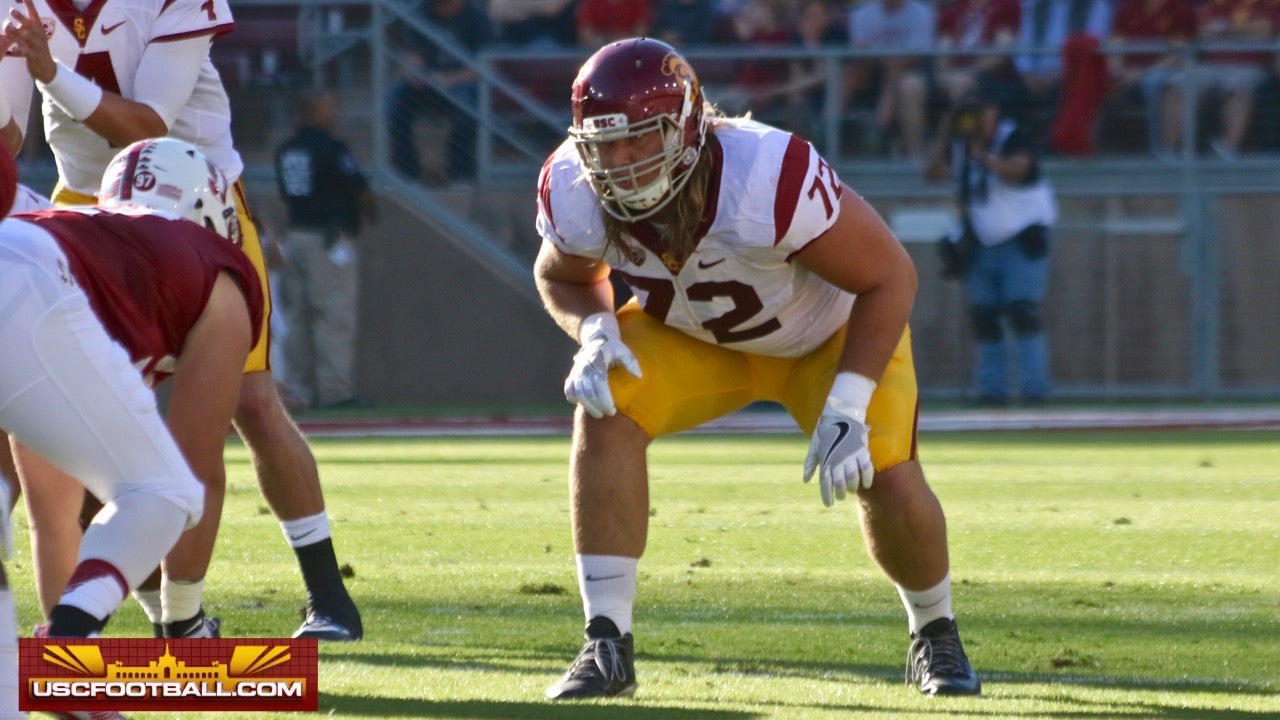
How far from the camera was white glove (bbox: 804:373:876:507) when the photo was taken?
12.7 feet

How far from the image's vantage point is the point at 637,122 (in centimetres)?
384

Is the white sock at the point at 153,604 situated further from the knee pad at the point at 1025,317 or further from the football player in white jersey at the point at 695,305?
the knee pad at the point at 1025,317

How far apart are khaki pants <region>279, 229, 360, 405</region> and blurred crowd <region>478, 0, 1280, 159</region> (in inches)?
91.9

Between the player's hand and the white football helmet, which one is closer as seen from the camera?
the white football helmet

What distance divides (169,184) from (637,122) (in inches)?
35.5

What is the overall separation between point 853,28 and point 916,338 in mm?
2358

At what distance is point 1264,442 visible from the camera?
993 centimetres

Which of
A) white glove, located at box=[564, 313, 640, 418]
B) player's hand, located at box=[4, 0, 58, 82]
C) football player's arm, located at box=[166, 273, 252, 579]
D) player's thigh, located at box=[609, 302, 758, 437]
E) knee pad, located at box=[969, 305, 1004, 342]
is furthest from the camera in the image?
knee pad, located at box=[969, 305, 1004, 342]

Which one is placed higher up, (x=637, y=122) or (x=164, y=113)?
(x=637, y=122)

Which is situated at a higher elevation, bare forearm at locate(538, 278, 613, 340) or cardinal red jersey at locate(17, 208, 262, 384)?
cardinal red jersey at locate(17, 208, 262, 384)

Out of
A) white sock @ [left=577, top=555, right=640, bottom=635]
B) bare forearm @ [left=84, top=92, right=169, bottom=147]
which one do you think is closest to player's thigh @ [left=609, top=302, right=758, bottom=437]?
white sock @ [left=577, top=555, right=640, bottom=635]

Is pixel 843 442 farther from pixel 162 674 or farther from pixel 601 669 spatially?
pixel 162 674

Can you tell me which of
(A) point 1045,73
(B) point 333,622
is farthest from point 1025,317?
(B) point 333,622

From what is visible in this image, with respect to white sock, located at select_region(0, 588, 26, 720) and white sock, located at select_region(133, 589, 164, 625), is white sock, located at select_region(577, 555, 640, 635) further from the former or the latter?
white sock, located at select_region(0, 588, 26, 720)
